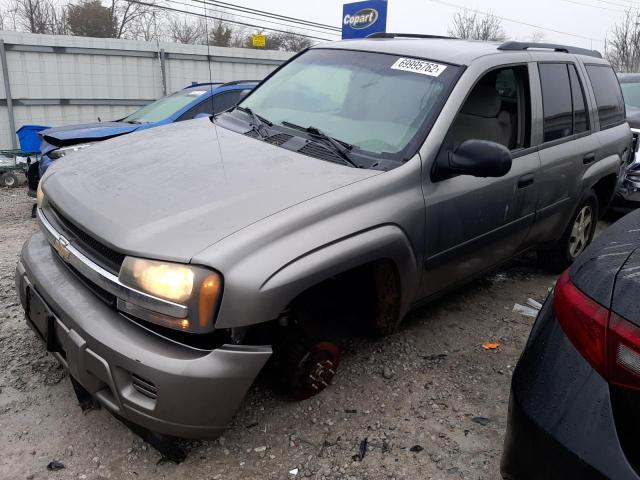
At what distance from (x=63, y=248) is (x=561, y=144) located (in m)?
3.25

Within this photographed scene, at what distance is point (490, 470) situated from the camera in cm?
238

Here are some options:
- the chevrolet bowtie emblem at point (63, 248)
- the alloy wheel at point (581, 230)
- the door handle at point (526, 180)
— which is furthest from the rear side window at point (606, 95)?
the chevrolet bowtie emblem at point (63, 248)

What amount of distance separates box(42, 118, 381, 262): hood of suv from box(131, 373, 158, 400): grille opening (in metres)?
0.47

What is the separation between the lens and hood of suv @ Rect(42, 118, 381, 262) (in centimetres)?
207

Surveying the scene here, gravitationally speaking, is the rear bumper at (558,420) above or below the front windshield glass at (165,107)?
below

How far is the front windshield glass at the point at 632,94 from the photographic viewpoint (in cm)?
802

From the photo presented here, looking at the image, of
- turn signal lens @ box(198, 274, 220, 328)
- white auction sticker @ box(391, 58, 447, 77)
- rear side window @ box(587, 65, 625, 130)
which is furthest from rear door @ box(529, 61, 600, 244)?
turn signal lens @ box(198, 274, 220, 328)

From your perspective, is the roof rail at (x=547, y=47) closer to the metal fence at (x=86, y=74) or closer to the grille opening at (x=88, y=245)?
the grille opening at (x=88, y=245)

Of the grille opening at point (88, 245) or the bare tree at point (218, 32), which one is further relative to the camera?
Result: the bare tree at point (218, 32)

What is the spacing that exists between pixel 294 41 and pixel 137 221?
33694 mm

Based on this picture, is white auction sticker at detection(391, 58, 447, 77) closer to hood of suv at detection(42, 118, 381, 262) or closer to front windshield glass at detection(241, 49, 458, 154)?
front windshield glass at detection(241, 49, 458, 154)

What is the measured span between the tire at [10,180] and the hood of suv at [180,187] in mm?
5971

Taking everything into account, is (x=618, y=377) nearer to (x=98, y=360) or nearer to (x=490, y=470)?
(x=490, y=470)

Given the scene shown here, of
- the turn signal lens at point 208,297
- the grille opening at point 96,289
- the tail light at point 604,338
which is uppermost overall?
the tail light at point 604,338
